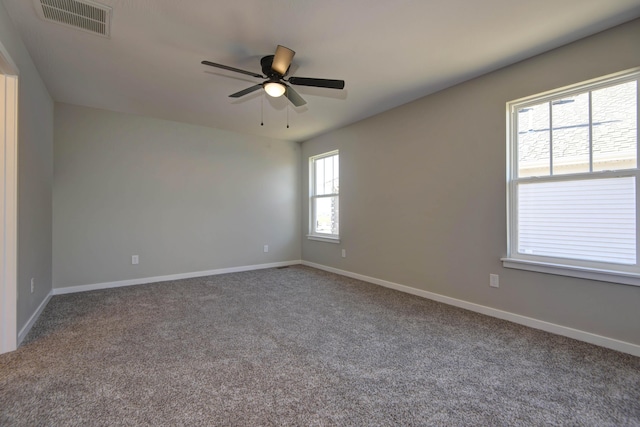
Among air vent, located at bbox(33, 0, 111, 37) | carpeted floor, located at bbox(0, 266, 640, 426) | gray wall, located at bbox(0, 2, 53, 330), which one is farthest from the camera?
gray wall, located at bbox(0, 2, 53, 330)

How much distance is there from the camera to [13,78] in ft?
7.27

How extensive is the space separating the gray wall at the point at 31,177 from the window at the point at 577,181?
4290 mm

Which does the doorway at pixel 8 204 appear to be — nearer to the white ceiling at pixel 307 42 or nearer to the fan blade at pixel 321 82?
the white ceiling at pixel 307 42

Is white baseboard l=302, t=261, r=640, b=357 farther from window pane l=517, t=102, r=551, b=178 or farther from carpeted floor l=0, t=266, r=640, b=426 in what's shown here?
window pane l=517, t=102, r=551, b=178

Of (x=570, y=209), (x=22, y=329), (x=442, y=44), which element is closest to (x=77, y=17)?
Result: (x=22, y=329)

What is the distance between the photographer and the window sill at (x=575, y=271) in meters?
2.17

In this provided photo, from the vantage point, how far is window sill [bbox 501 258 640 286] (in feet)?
7.12

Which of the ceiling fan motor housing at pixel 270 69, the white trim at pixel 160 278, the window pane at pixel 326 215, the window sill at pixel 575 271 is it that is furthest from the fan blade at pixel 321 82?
the white trim at pixel 160 278

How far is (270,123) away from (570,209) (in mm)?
3842

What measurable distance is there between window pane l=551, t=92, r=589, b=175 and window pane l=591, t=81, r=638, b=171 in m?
0.06

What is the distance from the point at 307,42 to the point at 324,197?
315 cm

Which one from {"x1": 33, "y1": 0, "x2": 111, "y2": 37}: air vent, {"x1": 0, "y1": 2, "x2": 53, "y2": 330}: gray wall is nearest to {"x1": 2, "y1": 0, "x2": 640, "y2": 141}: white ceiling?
{"x1": 33, "y1": 0, "x2": 111, "y2": 37}: air vent

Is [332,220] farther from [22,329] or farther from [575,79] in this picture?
[22,329]

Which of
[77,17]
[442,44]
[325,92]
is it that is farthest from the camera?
[325,92]
